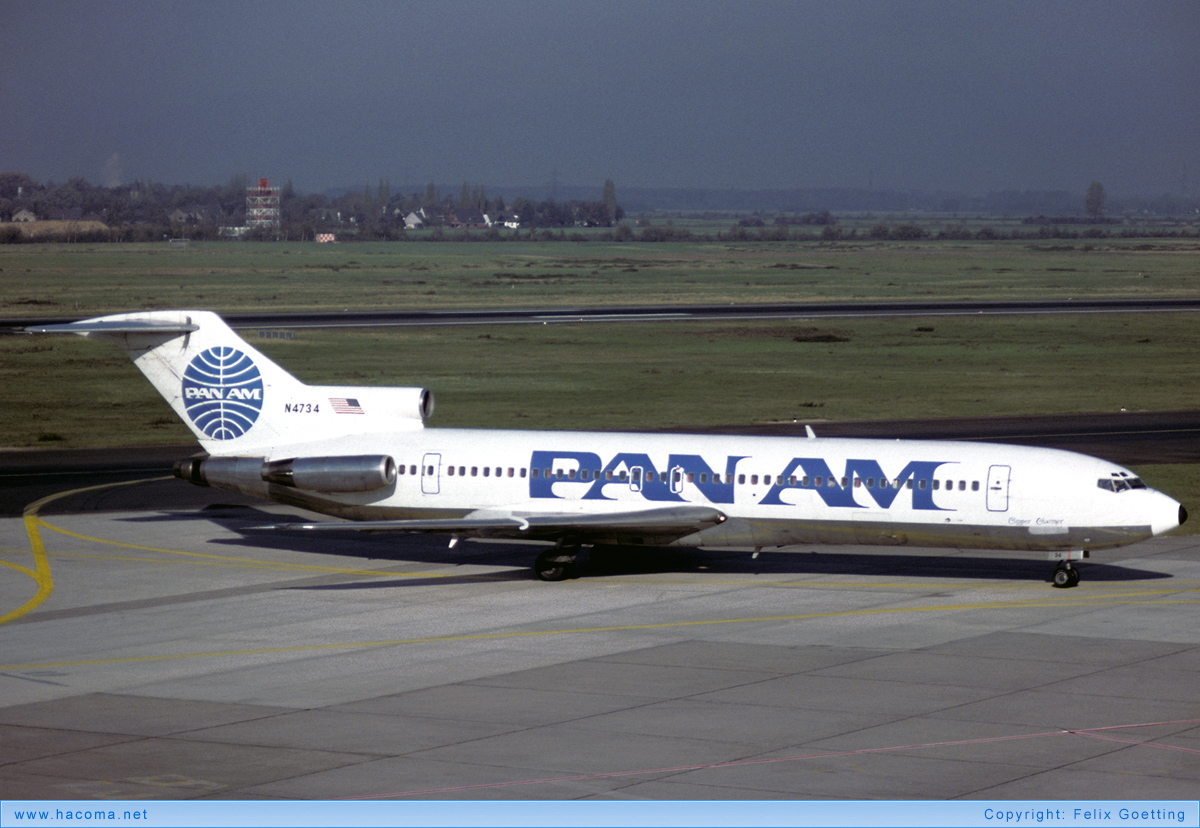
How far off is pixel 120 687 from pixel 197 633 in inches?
192

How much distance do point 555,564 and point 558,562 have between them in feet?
0.32

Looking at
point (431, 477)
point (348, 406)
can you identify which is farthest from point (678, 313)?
point (431, 477)

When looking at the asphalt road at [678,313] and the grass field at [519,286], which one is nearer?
the asphalt road at [678,313]

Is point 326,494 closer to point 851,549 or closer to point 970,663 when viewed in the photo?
point 851,549

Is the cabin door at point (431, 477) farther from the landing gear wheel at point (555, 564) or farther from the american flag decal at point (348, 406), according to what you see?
the landing gear wheel at point (555, 564)

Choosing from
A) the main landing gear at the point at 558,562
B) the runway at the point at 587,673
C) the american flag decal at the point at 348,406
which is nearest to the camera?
the runway at the point at 587,673

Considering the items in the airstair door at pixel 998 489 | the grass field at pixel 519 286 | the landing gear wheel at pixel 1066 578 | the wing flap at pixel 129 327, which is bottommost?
the landing gear wheel at pixel 1066 578

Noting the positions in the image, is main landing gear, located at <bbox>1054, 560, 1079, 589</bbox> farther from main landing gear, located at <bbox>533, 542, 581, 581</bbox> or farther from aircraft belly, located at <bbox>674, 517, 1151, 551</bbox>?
main landing gear, located at <bbox>533, 542, 581, 581</bbox>

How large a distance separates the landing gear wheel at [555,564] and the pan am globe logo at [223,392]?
8.77m

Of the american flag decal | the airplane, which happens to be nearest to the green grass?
the airplane

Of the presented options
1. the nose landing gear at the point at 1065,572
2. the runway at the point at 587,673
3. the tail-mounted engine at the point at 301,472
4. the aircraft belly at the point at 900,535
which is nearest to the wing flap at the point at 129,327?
the tail-mounted engine at the point at 301,472

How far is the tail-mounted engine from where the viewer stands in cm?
3825

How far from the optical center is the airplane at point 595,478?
115 ft

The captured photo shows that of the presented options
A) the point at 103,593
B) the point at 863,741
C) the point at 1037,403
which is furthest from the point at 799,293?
the point at 863,741
